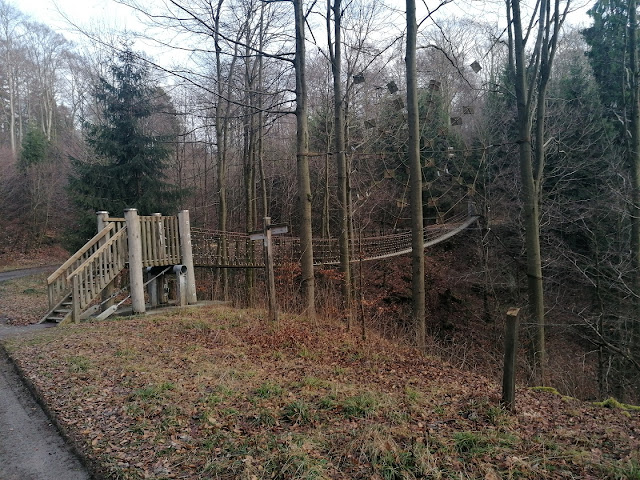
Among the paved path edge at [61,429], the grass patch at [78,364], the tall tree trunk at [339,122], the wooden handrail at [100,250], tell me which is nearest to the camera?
the paved path edge at [61,429]

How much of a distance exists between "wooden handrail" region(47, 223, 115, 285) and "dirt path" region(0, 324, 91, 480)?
3.82 metres

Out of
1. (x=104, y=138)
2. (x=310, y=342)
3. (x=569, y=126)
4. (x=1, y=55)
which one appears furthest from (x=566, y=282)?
(x=1, y=55)

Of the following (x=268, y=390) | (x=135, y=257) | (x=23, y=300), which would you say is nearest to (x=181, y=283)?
(x=135, y=257)

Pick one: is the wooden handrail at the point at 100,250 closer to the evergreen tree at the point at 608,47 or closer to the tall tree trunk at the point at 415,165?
the tall tree trunk at the point at 415,165

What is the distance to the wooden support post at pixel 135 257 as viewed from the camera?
28.3ft

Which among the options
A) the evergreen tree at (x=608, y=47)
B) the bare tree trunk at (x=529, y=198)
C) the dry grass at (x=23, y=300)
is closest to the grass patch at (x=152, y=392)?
the dry grass at (x=23, y=300)

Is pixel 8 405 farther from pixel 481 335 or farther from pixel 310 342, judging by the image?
pixel 481 335

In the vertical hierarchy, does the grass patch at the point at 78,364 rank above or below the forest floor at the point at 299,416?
above

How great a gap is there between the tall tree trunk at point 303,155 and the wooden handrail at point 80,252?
12.1 feet

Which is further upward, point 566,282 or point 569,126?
point 569,126

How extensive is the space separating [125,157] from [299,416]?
13.4 meters

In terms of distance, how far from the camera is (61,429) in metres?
3.61

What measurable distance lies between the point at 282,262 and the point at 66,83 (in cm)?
2631

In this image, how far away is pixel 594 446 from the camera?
3.14 m
